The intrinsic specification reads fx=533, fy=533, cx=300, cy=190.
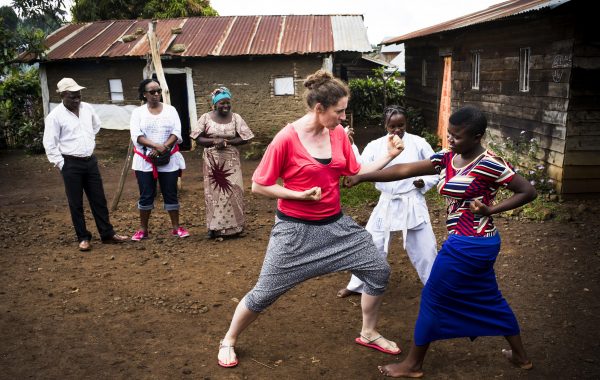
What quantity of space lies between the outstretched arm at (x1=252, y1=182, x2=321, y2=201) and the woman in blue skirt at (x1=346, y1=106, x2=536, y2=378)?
0.74 metres

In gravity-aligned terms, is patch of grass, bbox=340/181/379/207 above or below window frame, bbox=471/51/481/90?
below

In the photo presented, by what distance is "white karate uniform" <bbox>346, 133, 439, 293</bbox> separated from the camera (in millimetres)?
4121

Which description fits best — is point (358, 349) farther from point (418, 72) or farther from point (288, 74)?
point (418, 72)

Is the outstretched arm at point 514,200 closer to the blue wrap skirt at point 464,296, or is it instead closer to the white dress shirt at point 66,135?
the blue wrap skirt at point 464,296

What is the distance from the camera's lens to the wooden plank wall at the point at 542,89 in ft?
24.2

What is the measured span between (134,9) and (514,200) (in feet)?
69.9

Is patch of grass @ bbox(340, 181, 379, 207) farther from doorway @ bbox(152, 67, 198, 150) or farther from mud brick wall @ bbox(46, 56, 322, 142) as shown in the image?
doorway @ bbox(152, 67, 198, 150)

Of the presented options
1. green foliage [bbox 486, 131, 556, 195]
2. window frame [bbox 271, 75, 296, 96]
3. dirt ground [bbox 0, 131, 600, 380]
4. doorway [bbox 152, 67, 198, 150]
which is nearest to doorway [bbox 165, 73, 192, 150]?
doorway [bbox 152, 67, 198, 150]

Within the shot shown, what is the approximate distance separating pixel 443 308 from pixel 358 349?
86 centimetres

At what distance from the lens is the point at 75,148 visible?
19.0ft

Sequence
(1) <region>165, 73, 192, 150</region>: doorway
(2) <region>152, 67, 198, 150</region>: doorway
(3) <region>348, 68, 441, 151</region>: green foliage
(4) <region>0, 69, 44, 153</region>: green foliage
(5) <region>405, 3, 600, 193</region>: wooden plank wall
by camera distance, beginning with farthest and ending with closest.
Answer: (3) <region>348, 68, 441, 151</region>: green foliage → (4) <region>0, 69, 44, 153</region>: green foliage → (1) <region>165, 73, 192, 150</region>: doorway → (2) <region>152, 67, 198, 150</region>: doorway → (5) <region>405, 3, 600, 193</region>: wooden plank wall

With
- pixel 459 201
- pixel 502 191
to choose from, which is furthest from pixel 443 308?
pixel 502 191

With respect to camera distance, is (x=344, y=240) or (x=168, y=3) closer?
(x=344, y=240)

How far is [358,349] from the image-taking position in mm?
3707
